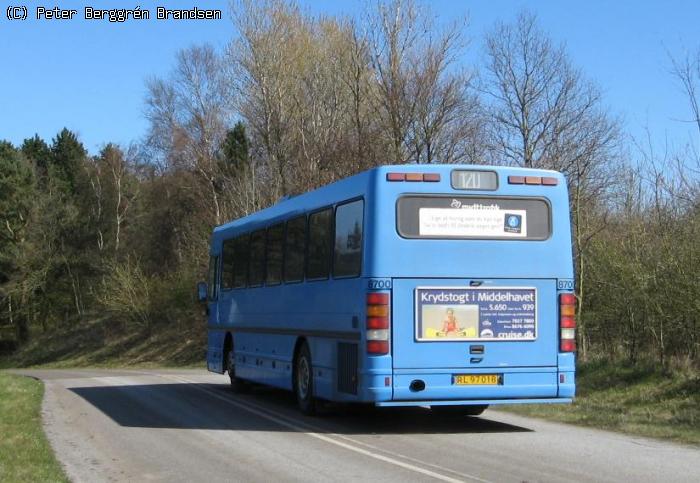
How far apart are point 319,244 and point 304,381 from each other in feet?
7.27

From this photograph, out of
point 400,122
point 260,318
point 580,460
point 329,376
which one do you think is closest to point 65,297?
point 400,122

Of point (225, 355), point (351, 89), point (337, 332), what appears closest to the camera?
point (337, 332)

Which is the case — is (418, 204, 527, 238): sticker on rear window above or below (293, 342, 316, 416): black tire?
above

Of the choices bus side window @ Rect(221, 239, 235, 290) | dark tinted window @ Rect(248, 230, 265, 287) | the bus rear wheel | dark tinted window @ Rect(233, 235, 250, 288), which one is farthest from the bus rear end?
the bus rear wheel

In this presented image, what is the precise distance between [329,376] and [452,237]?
2673 millimetres

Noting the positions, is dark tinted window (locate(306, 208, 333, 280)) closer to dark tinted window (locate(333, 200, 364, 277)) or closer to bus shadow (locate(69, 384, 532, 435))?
dark tinted window (locate(333, 200, 364, 277))

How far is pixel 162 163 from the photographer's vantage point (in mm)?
68500

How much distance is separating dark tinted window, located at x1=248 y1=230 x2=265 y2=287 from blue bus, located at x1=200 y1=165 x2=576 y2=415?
3.80 metres

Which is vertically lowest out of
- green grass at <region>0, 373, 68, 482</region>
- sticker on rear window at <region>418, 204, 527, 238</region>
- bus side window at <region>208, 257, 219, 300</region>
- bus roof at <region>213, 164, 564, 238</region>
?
green grass at <region>0, 373, 68, 482</region>

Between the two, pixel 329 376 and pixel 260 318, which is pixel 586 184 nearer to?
pixel 260 318

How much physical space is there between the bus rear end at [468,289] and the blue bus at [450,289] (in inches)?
0.5

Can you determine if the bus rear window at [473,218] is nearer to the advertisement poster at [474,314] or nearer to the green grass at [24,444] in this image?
the advertisement poster at [474,314]

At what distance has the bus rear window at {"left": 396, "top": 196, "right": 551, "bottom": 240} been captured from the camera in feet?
40.5

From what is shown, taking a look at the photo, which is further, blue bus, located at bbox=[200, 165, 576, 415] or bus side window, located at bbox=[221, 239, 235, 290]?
bus side window, located at bbox=[221, 239, 235, 290]
